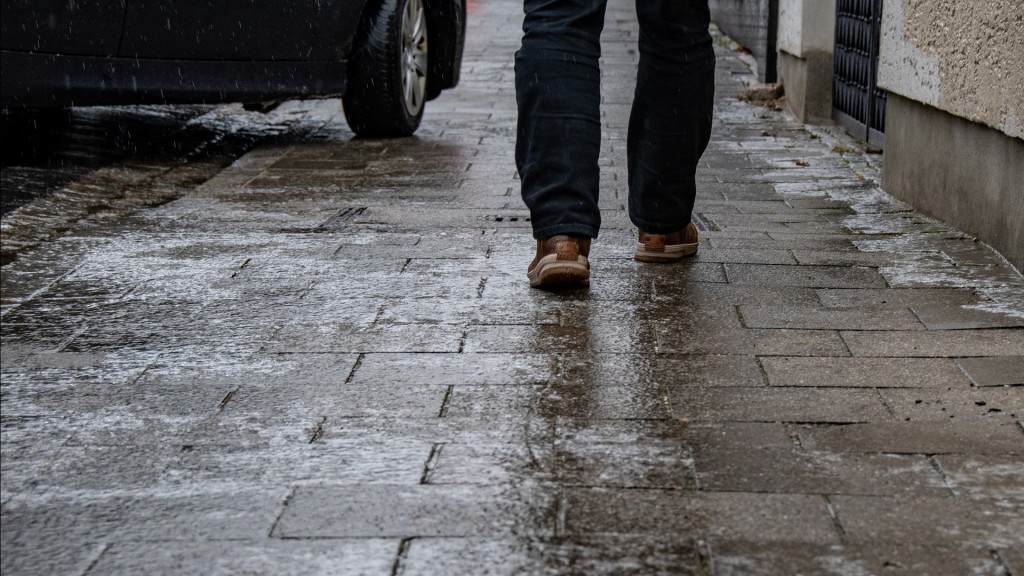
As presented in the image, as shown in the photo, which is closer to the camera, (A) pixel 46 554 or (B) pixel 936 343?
(A) pixel 46 554

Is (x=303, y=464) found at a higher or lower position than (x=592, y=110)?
lower

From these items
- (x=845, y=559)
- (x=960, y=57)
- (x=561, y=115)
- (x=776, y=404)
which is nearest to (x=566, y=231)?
(x=561, y=115)

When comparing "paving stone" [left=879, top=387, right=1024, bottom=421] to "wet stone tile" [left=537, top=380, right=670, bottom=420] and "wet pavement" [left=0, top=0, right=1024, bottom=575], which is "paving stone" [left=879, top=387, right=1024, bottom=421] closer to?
A: "wet pavement" [left=0, top=0, right=1024, bottom=575]

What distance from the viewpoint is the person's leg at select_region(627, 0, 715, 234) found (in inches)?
156

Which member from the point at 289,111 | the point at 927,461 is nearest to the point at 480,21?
the point at 289,111

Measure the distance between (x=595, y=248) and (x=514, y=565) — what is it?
238 centimetres

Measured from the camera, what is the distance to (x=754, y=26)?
419 inches

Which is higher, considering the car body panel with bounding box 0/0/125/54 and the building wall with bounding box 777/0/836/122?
the car body panel with bounding box 0/0/125/54

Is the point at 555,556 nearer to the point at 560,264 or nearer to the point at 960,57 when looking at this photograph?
the point at 560,264

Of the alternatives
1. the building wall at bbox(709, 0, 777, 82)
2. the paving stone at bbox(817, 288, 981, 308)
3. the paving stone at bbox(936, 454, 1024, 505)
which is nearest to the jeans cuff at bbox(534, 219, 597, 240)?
the paving stone at bbox(817, 288, 981, 308)

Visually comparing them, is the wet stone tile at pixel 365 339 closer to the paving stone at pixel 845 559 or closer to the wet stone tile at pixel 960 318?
the wet stone tile at pixel 960 318

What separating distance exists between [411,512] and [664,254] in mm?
2020

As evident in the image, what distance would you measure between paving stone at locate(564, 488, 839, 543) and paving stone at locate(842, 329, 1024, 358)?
0.96 meters

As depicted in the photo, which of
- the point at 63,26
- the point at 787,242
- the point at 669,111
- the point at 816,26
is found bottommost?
the point at 787,242
